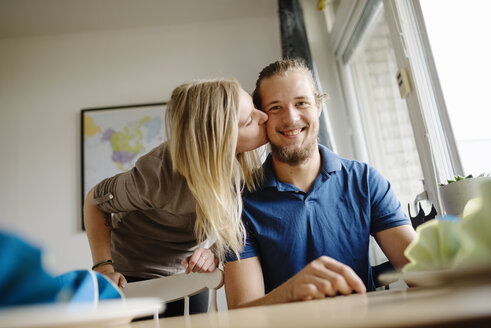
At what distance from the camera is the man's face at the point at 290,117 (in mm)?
1354

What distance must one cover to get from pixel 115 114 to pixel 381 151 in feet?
6.32

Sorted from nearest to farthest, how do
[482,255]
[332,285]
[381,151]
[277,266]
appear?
[482,255], [332,285], [277,266], [381,151]

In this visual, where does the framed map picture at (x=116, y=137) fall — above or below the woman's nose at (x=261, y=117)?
above

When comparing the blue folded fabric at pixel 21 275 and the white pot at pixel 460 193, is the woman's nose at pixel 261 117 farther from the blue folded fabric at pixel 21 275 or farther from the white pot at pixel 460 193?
the blue folded fabric at pixel 21 275

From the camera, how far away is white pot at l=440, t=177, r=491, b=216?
1128 mm

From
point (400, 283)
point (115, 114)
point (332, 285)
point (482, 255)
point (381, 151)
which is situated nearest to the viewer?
point (482, 255)

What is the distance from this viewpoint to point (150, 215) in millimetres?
1516

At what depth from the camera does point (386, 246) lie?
1.22m

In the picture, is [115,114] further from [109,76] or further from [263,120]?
[263,120]

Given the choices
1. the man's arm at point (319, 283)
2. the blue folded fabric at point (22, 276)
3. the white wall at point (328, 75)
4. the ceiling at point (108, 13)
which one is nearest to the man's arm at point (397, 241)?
the man's arm at point (319, 283)

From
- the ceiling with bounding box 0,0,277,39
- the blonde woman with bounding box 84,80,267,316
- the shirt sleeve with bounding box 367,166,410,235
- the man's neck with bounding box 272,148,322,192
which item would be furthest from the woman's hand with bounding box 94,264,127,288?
the ceiling with bounding box 0,0,277,39

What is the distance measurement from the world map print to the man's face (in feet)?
5.33

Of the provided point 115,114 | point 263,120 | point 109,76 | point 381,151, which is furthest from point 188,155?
point 109,76

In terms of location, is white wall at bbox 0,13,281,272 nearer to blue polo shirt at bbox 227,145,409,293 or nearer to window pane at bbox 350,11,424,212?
window pane at bbox 350,11,424,212
